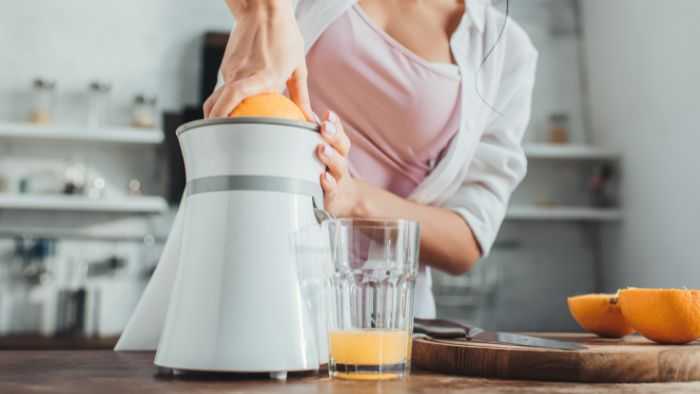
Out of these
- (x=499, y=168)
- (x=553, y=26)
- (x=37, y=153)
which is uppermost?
(x=553, y=26)

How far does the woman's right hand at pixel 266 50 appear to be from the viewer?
0.69 m

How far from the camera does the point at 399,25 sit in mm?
1167

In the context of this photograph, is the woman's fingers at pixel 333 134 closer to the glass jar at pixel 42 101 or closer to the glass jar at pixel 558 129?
the glass jar at pixel 42 101

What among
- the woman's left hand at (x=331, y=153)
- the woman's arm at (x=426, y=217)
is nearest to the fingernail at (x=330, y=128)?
the woman's left hand at (x=331, y=153)

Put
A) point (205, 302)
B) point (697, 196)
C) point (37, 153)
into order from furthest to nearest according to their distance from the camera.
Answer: point (37, 153) < point (697, 196) < point (205, 302)

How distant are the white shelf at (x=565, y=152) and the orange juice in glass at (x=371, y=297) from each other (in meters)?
2.74

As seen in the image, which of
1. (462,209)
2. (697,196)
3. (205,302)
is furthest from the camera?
(697,196)

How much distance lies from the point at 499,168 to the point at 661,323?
1.78ft

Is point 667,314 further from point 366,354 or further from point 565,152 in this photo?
point 565,152

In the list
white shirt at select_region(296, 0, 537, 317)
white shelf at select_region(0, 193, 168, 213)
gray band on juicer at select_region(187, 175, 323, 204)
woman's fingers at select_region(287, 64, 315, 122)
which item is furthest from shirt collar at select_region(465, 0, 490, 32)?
white shelf at select_region(0, 193, 168, 213)

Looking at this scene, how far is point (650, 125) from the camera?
2990mm

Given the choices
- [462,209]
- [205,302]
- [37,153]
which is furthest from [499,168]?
[37,153]

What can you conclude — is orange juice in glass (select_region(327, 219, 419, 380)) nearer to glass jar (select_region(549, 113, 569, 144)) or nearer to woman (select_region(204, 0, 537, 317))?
woman (select_region(204, 0, 537, 317))

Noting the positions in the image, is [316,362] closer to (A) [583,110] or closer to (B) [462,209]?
(B) [462,209]
